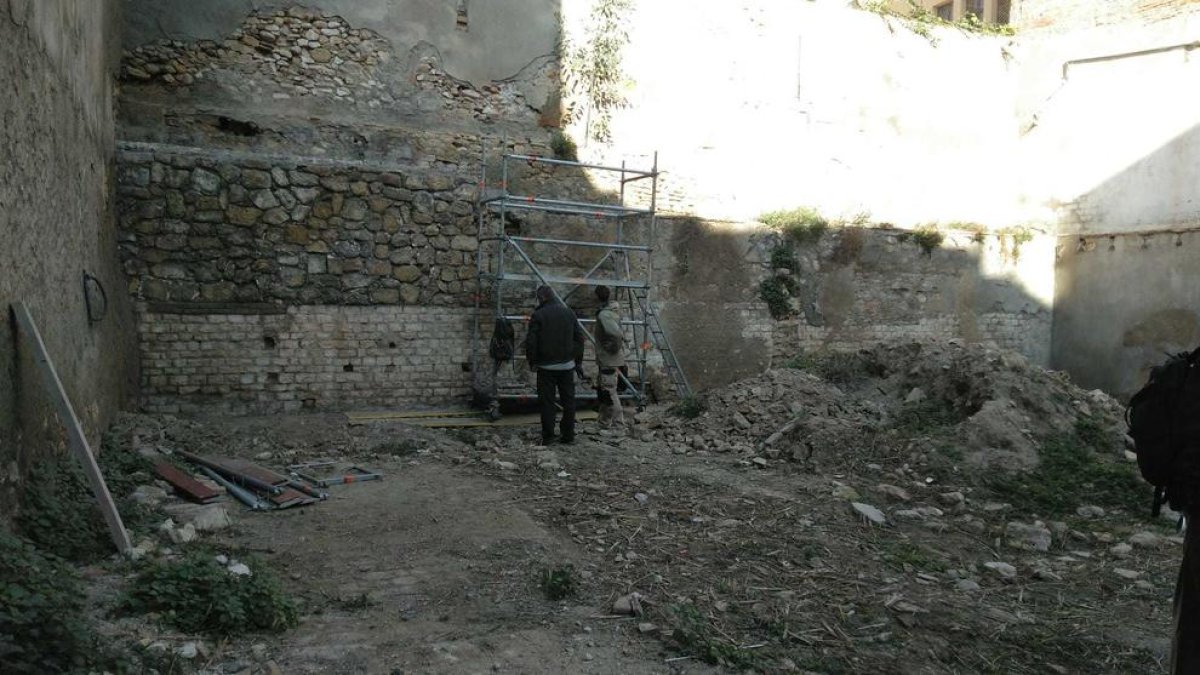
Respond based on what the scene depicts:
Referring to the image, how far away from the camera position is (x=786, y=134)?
544 inches

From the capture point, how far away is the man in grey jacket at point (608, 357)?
31.4 ft

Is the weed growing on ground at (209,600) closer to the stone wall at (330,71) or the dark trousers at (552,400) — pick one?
the dark trousers at (552,400)

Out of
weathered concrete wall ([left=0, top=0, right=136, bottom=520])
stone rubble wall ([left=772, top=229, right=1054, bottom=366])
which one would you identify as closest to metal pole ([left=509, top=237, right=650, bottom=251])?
stone rubble wall ([left=772, top=229, right=1054, bottom=366])

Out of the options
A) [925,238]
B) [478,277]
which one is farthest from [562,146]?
[925,238]

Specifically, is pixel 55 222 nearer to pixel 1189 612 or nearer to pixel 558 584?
pixel 558 584

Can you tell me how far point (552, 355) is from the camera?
8.61 m

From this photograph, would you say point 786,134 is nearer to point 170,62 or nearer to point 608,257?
point 608,257

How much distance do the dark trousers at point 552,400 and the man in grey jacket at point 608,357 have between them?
990 millimetres

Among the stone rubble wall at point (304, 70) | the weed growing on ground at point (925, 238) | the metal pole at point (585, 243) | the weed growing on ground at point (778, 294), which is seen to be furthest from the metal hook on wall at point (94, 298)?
the weed growing on ground at point (925, 238)

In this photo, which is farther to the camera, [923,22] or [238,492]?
[923,22]

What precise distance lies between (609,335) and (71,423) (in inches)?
234

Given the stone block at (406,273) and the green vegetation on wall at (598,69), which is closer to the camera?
the stone block at (406,273)

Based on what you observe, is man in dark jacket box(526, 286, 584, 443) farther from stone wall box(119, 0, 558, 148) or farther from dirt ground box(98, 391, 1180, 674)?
stone wall box(119, 0, 558, 148)

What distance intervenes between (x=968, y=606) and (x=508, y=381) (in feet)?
20.5
